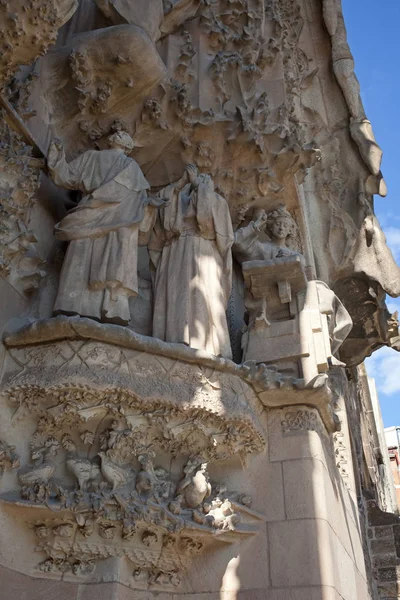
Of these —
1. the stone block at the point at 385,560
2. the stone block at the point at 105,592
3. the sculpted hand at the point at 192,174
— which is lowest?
Result: the stone block at the point at 105,592

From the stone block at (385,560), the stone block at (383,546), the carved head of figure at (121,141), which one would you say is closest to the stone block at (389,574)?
the stone block at (385,560)

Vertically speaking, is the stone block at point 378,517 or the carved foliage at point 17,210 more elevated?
the carved foliage at point 17,210

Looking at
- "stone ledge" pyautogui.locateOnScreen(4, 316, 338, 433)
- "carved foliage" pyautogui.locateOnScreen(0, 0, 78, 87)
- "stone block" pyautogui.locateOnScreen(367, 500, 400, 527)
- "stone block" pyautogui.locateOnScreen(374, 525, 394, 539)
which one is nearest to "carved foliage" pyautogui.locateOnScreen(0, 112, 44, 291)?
"stone ledge" pyautogui.locateOnScreen(4, 316, 338, 433)

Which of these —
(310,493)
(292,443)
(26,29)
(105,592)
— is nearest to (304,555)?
(310,493)

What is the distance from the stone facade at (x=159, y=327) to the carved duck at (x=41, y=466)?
0.01m

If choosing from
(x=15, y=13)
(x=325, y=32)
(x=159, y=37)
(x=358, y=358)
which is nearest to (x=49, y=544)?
(x=15, y=13)

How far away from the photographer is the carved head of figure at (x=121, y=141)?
5227mm

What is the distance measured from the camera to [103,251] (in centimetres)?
456

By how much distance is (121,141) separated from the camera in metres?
5.25

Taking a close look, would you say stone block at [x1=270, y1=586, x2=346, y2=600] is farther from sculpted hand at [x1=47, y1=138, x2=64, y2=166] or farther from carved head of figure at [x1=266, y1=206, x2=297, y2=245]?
sculpted hand at [x1=47, y1=138, x2=64, y2=166]

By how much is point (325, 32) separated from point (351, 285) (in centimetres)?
395

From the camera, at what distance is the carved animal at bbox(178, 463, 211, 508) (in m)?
4.12

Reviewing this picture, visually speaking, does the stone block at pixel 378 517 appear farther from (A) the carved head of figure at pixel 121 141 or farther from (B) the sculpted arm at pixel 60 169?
(B) the sculpted arm at pixel 60 169

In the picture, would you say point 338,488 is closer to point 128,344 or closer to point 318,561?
point 318,561
